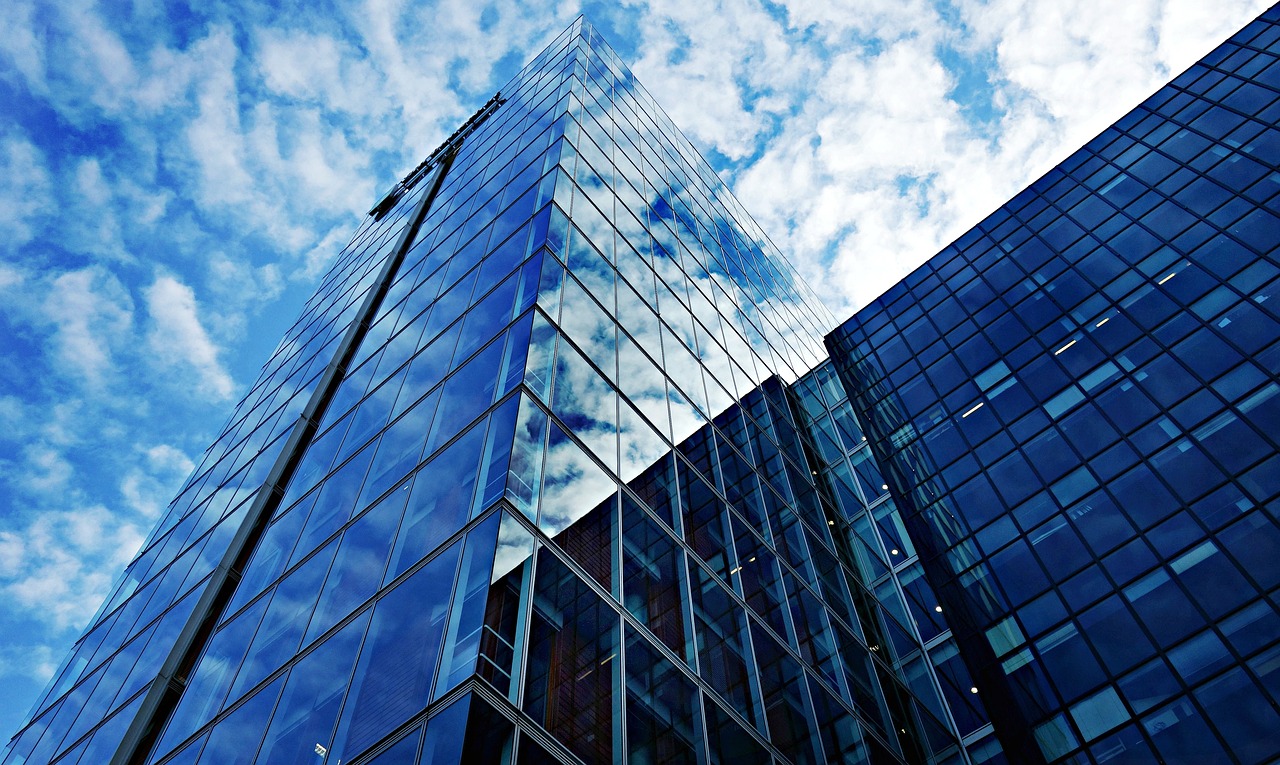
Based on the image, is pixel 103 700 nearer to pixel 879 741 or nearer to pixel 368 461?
pixel 368 461

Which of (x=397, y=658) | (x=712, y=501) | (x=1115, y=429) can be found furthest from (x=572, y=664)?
(x=1115, y=429)

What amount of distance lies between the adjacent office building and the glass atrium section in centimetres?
8

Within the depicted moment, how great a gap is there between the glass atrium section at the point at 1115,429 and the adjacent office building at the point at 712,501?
8 cm

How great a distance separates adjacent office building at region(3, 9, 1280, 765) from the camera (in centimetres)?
1235

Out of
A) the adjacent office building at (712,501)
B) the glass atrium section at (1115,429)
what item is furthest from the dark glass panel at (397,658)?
the glass atrium section at (1115,429)

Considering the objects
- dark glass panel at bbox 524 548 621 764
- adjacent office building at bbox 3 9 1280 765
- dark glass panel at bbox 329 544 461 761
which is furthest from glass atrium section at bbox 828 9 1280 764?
dark glass panel at bbox 329 544 461 761

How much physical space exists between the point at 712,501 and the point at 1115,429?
11.4 meters

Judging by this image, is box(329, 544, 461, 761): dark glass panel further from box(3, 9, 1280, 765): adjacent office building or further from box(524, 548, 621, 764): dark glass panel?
box(524, 548, 621, 764): dark glass panel

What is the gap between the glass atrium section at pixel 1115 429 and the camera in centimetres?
1759

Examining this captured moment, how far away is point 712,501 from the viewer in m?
18.2

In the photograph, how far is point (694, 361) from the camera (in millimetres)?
22094

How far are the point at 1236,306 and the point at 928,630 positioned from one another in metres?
11.6

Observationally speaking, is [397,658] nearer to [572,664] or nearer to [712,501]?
[572,664]

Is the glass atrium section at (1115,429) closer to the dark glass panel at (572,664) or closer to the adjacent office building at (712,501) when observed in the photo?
the adjacent office building at (712,501)
